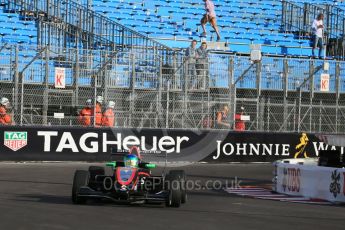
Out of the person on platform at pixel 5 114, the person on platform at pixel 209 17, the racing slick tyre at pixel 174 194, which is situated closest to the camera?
the racing slick tyre at pixel 174 194

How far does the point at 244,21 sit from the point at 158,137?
11.6 meters

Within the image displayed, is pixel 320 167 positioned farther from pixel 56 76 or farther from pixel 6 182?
pixel 56 76

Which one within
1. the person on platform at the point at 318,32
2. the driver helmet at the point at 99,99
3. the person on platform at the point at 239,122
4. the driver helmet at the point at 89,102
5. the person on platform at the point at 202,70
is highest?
the person on platform at the point at 318,32

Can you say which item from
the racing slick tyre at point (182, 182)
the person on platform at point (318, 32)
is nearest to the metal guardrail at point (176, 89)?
the person on platform at point (318, 32)

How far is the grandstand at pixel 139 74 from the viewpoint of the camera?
916 inches

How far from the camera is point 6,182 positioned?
16828 mm

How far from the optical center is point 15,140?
76.3 ft

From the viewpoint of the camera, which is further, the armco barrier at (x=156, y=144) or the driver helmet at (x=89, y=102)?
the driver helmet at (x=89, y=102)

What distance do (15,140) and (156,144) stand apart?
465cm

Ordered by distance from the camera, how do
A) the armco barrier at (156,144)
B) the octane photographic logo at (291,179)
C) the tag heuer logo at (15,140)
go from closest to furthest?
the octane photographic logo at (291,179)
the tag heuer logo at (15,140)
the armco barrier at (156,144)

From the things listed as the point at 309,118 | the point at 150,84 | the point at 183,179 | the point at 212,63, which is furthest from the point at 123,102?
the point at 183,179

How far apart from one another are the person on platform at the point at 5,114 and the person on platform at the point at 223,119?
700cm

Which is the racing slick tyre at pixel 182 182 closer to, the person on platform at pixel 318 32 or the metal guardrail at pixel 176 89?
the metal guardrail at pixel 176 89

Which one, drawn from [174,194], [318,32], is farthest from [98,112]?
[318,32]
